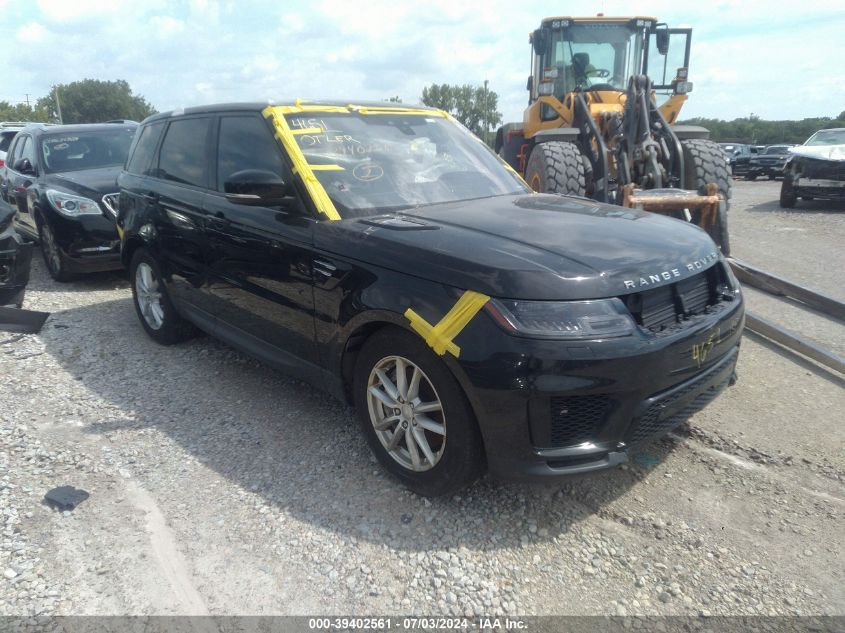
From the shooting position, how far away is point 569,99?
8.95 metres

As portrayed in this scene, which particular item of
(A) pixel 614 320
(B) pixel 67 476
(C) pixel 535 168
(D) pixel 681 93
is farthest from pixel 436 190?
(D) pixel 681 93

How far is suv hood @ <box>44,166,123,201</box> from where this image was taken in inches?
285

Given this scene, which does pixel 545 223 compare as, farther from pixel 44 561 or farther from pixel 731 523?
pixel 44 561

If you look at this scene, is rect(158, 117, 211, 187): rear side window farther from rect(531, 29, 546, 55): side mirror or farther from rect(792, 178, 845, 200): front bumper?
rect(792, 178, 845, 200): front bumper

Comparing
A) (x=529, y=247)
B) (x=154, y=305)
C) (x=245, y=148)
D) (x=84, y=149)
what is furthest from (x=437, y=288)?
(x=84, y=149)

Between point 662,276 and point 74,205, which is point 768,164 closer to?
point 74,205

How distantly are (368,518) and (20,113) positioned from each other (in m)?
70.8

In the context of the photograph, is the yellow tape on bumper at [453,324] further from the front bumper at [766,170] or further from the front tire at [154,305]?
the front bumper at [766,170]

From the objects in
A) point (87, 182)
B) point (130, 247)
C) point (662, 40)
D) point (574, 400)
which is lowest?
point (574, 400)

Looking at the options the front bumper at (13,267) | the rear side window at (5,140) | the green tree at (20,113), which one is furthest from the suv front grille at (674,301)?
the green tree at (20,113)

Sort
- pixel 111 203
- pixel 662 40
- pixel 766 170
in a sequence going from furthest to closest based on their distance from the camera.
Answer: pixel 766 170 < pixel 662 40 < pixel 111 203

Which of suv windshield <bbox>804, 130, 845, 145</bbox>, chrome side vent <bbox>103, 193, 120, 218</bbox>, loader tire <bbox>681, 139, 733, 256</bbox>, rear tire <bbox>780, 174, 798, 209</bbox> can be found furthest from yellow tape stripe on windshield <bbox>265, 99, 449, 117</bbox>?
suv windshield <bbox>804, 130, 845, 145</bbox>

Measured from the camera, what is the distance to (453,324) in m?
2.66

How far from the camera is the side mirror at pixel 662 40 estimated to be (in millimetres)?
9109
